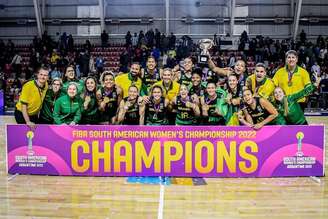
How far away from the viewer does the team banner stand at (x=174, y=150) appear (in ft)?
22.6

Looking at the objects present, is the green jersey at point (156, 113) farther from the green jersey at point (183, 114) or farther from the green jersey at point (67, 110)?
the green jersey at point (67, 110)

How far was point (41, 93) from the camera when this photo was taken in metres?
7.49

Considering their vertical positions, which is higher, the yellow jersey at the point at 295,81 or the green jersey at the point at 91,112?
the yellow jersey at the point at 295,81

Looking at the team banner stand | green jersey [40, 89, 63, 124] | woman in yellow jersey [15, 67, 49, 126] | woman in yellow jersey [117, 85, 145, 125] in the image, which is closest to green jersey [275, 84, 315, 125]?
the team banner stand

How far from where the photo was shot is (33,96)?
7422 millimetres

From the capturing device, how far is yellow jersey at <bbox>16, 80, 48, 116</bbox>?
24.2 ft

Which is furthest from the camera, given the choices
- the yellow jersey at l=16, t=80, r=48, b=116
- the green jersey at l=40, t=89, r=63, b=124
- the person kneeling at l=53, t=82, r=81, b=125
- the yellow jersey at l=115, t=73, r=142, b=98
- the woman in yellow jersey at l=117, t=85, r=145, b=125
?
the yellow jersey at l=115, t=73, r=142, b=98

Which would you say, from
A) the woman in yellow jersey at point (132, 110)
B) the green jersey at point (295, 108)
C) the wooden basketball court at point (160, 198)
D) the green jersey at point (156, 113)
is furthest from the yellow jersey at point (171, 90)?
the green jersey at point (295, 108)

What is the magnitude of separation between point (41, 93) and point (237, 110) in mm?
3494

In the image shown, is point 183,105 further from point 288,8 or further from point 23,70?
point 288,8

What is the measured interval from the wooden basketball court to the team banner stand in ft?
0.62

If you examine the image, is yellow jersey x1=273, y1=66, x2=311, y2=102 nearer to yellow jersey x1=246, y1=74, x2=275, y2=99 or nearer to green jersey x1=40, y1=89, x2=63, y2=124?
yellow jersey x1=246, y1=74, x2=275, y2=99

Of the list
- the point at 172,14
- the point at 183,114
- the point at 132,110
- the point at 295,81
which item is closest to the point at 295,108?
the point at 295,81

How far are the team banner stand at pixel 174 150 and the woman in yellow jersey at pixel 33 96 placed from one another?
480mm
